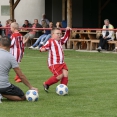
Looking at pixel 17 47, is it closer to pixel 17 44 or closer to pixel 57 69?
pixel 17 44

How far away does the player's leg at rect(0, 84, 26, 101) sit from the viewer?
10.6m

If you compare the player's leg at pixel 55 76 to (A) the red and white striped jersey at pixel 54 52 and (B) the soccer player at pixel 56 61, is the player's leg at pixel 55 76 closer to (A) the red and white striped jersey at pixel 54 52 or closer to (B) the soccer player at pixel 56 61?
(B) the soccer player at pixel 56 61

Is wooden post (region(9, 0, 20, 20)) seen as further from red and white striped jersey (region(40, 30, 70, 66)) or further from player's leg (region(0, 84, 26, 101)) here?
player's leg (region(0, 84, 26, 101))

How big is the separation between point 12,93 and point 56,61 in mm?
1917

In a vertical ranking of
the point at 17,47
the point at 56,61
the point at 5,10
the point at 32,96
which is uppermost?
the point at 5,10

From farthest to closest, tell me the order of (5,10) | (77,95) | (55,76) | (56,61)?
(5,10) < (56,61) < (55,76) < (77,95)

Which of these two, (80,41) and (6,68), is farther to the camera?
(80,41)

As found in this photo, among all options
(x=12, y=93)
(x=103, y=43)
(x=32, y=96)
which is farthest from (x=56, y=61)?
(x=103, y=43)

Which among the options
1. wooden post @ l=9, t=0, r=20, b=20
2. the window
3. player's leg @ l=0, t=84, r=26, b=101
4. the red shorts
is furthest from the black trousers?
player's leg @ l=0, t=84, r=26, b=101

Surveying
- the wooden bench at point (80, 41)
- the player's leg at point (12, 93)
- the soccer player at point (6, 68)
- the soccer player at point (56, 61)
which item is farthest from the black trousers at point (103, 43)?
the soccer player at point (6, 68)

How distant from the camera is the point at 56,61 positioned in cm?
1224

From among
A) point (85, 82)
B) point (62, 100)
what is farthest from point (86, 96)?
point (85, 82)

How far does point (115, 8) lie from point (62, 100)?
24.2m

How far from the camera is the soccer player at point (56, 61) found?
12.1 metres
